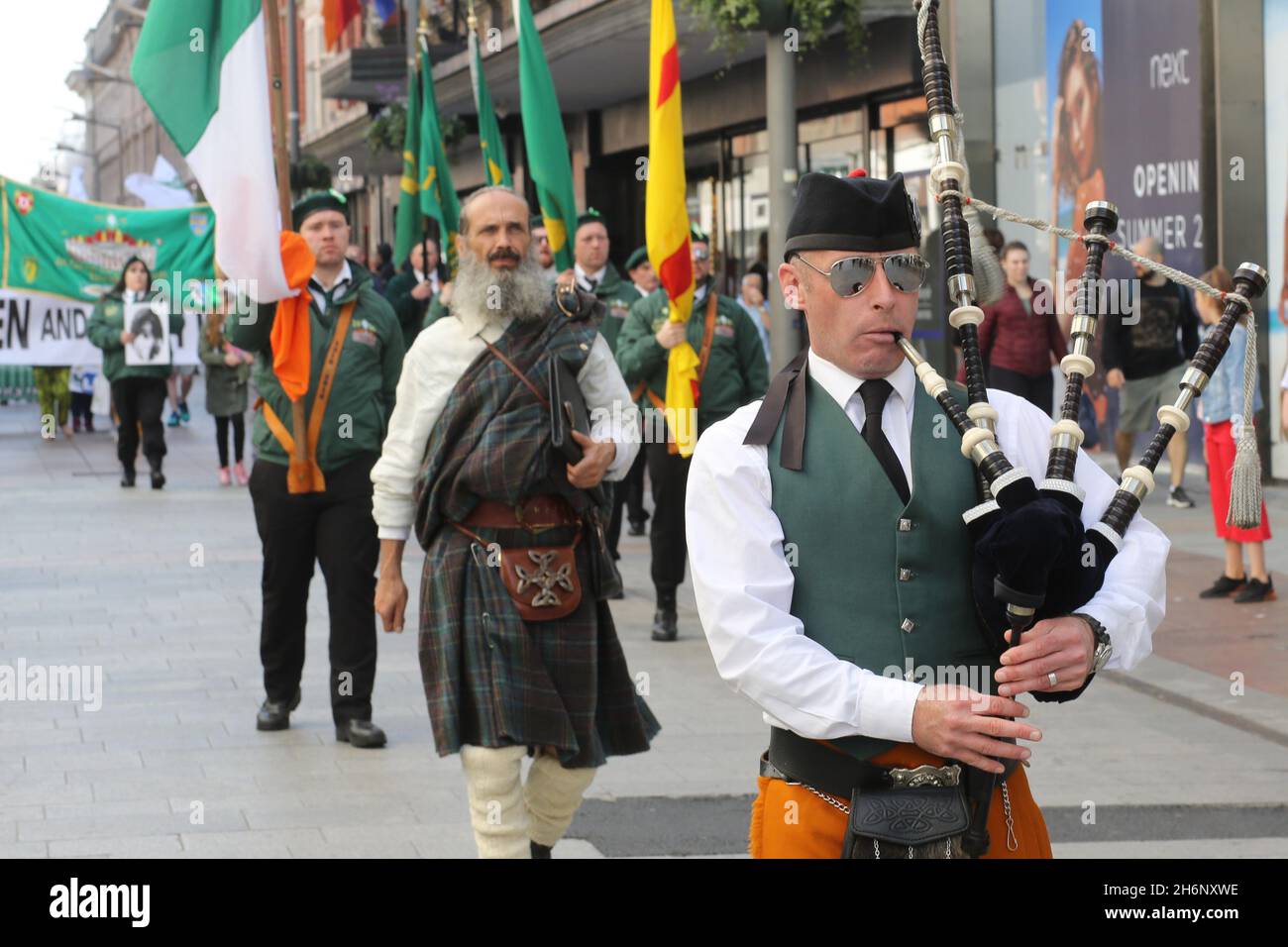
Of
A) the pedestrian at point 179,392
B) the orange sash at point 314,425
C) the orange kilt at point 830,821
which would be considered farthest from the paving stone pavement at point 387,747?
the pedestrian at point 179,392

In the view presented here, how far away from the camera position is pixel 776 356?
41.0 ft

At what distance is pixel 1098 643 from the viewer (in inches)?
114

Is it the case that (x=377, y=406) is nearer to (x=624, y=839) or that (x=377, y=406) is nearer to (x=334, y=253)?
(x=334, y=253)

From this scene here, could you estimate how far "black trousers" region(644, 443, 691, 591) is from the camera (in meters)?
9.86

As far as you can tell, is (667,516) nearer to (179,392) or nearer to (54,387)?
(54,387)

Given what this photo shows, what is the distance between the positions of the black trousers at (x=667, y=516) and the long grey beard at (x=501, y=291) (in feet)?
14.0

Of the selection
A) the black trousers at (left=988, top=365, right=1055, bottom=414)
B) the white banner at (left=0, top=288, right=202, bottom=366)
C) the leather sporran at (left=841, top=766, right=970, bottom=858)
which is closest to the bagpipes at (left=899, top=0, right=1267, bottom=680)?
the leather sporran at (left=841, top=766, right=970, bottom=858)

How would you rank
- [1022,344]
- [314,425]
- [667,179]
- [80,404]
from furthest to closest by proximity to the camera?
[80,404] → [1022,344] → [667,179] → [314,425]

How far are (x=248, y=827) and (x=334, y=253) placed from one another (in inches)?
90.4

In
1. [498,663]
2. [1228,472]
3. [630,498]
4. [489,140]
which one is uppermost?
[489,140]

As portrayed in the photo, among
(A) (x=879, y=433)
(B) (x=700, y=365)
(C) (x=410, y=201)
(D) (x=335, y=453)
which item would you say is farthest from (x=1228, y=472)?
(A) (x=879, y=433)

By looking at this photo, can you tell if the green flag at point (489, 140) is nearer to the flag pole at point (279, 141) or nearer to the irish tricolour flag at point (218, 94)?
the flag pole at point (279, 141)

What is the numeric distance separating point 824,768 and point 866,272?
79cm

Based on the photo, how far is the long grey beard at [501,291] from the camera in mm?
5402
